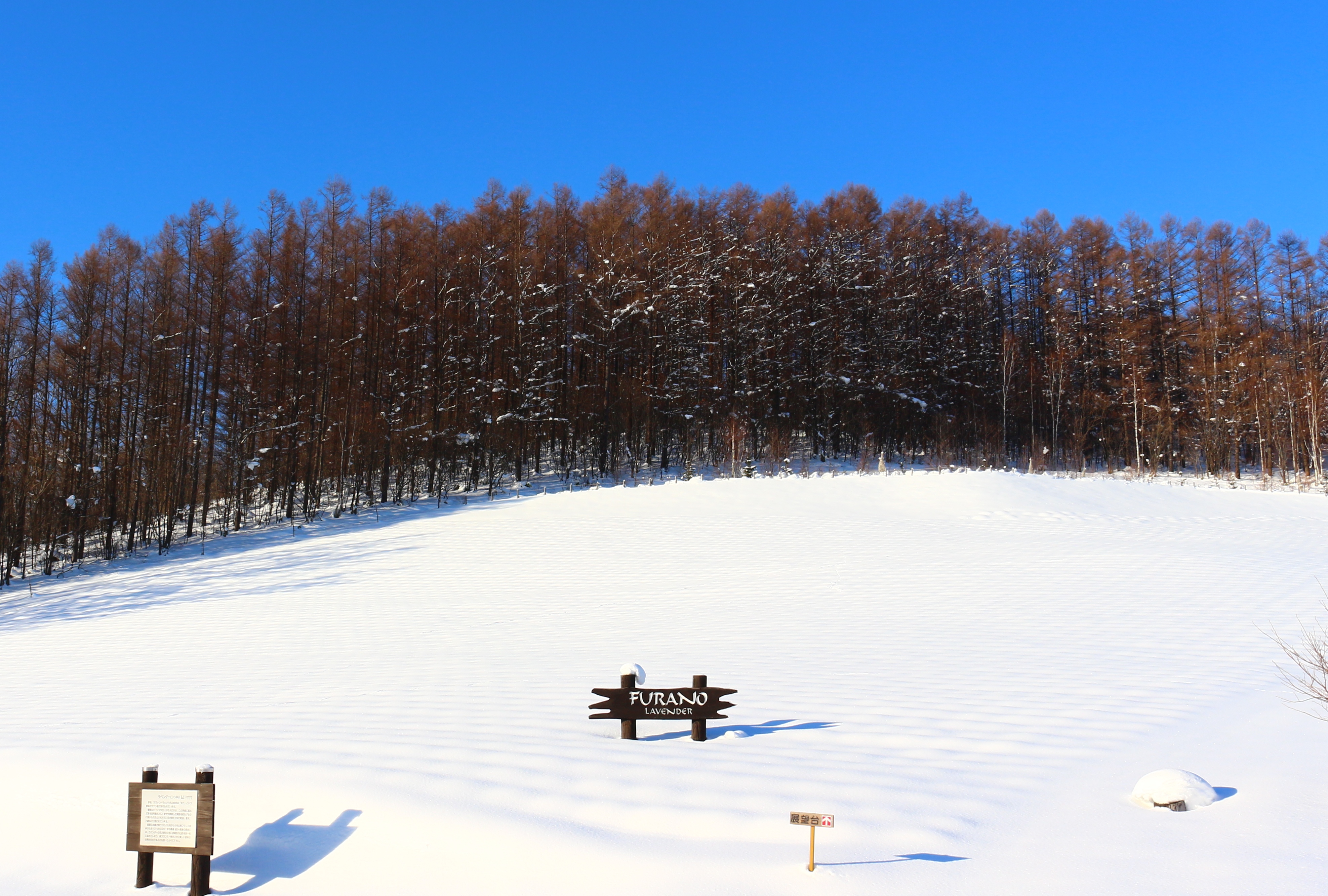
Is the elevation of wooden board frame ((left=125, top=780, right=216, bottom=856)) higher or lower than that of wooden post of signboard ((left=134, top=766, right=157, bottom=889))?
higher

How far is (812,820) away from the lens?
3680 mm

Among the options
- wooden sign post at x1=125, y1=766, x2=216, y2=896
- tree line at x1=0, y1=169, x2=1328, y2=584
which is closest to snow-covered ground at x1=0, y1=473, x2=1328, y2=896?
wooden sign post at x1=125, y1=766, x2=216, y2=896

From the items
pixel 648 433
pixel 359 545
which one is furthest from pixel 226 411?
pixel 648 433

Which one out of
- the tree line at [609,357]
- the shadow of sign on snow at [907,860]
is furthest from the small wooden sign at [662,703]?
the tree line at [609,357]

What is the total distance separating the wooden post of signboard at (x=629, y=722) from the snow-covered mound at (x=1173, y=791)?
340 cm

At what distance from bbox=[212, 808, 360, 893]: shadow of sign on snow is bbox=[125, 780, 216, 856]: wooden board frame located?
0.25 metres

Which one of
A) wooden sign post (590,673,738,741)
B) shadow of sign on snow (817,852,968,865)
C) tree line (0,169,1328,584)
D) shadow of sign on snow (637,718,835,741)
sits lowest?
shadow of sign on snow (817,852,968,865)

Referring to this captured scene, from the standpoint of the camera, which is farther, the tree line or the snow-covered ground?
the tree line

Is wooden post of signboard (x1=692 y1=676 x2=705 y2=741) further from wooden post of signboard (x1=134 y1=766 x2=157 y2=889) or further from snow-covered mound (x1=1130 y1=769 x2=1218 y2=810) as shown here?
wooden post of signboard (x1=134 y1=766 x2=157 y2=889)

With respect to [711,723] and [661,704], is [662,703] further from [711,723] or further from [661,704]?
[711,723]

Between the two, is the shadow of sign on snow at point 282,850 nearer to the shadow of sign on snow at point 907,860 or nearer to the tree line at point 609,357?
the shadow of sign on snow at point 907,860

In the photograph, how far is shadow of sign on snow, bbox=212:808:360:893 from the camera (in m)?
4.00

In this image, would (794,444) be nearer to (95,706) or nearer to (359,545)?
(359,545)

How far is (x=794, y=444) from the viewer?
30.6 meters
